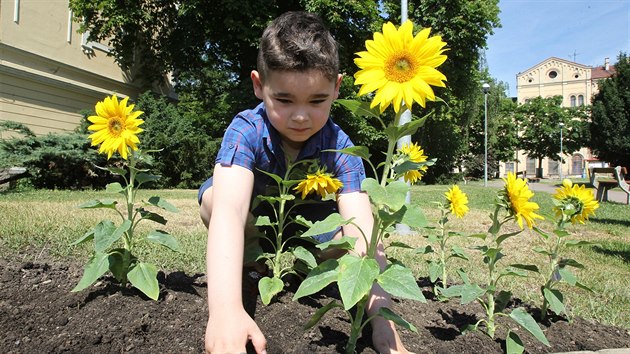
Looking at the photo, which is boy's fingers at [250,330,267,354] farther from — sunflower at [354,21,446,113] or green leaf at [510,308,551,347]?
green leaf at [510,308,551,347]

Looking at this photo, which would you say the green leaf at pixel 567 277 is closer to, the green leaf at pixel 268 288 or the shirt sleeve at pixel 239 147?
the green leaf at pixel 268 288

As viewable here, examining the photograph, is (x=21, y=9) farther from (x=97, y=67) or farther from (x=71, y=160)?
(x=71, y=160)

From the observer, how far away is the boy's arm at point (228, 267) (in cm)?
124

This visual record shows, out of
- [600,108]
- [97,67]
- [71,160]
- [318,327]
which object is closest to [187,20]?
[97,67]

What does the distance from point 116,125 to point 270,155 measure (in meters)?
0.66

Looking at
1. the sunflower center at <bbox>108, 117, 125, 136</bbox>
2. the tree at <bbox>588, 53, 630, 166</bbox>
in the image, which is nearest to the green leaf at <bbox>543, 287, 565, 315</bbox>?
the sunflower center at <bbox>108, 117, 125, 136</bbox>

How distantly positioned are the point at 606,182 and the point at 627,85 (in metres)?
19.6

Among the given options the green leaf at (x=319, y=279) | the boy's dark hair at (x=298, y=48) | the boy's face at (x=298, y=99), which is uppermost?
the boy's dark hair at (x=298, y=48)

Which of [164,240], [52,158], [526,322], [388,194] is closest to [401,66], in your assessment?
[388,194]

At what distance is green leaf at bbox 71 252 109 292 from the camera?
1612mm

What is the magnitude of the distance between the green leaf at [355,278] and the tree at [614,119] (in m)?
30.8

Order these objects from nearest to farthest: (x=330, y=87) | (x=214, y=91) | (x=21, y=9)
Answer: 1. (x=330, y=87)
2. (x=21, y=9)
3. (x=214, y=91)

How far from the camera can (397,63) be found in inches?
46.9

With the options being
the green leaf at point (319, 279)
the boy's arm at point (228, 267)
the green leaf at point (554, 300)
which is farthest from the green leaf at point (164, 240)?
the green leaf at point (554, 300)
